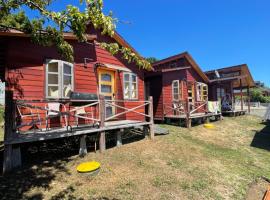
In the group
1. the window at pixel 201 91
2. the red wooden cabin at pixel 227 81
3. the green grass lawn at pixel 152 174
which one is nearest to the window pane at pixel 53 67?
the green grass lawn at pixel 152 174

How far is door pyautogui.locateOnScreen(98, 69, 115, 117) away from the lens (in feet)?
27.0

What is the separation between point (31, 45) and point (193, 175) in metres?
6.02

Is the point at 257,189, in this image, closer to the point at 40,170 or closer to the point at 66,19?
the point at 40,170

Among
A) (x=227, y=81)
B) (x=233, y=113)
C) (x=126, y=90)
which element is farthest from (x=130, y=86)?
(x=227, y=81)

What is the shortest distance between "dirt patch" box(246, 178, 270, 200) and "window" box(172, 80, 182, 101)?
831 cm

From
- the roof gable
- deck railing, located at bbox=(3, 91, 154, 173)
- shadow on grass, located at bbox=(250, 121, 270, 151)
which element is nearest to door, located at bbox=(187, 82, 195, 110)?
the roof gable

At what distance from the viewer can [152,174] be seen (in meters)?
5.09

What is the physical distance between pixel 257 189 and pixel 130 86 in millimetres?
6075

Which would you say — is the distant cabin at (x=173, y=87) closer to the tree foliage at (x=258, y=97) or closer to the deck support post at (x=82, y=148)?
the deck support post at (x=82, y=148)

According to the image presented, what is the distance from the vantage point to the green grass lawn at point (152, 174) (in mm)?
4160

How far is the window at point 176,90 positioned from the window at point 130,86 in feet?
15.8

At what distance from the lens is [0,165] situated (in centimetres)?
538

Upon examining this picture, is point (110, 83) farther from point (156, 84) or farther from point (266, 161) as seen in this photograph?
point (266, 161)

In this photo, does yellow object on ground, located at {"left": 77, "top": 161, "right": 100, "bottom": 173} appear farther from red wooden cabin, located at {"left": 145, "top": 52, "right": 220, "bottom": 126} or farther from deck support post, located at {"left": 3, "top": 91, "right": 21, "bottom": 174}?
red wooden cabin, located at {"left": 145, "top": 52, "right": 220, "bottom": 126}
